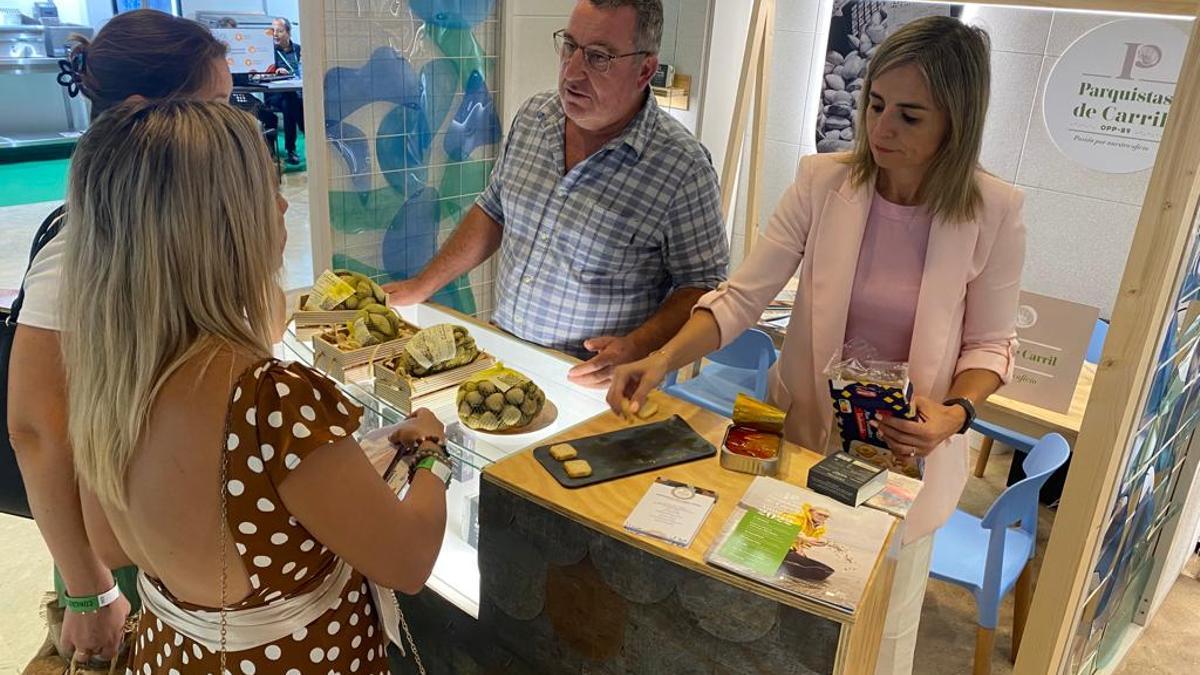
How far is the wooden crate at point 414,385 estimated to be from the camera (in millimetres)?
1795

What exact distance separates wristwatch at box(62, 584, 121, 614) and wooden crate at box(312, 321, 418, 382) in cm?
59

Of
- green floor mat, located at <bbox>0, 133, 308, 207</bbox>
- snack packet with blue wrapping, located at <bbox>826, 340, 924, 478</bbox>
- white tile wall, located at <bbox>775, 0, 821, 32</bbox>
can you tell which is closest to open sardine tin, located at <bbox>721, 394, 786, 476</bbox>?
snack packet with blue wrapping, located at <bbox>826, 340, 924, 478</bbox>

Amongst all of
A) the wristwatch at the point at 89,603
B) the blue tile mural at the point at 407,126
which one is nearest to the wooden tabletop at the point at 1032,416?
the blue tile mural at the point at 407,126

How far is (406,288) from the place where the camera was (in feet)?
8.26

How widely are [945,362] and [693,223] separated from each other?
84 centimetres

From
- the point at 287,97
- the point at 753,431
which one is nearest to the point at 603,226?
the point at 753,431

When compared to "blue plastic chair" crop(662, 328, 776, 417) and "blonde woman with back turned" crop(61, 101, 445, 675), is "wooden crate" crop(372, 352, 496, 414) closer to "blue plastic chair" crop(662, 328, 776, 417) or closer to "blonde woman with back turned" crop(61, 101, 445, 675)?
"blonde woman with back turned" crop(61, 101, 445, 675)

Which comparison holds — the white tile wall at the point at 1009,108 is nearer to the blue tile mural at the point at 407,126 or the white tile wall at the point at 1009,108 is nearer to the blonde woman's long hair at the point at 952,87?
the blue tile mural at the point at 407,126

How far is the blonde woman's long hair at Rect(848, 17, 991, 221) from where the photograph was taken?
1676mm

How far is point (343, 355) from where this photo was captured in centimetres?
191

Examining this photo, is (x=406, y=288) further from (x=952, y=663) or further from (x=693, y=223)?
(x=952, y=663)

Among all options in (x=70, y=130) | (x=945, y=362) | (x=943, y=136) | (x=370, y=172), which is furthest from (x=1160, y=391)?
(x=70, y=130)

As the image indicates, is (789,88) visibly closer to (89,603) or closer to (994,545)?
(994,545)

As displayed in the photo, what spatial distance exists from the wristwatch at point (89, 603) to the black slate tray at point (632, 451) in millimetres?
880
